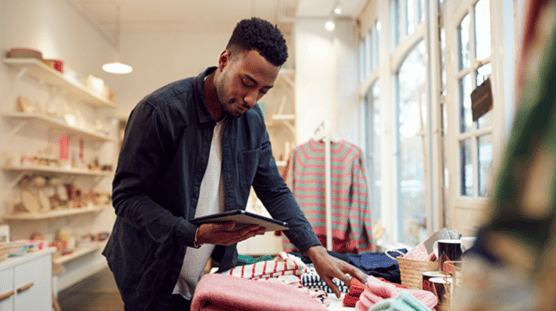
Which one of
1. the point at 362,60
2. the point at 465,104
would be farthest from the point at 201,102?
the point at 362,60

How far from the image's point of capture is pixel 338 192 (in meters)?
3.12

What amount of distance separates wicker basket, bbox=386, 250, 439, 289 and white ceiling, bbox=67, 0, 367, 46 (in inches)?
133

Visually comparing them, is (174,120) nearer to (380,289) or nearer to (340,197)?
(380,289)

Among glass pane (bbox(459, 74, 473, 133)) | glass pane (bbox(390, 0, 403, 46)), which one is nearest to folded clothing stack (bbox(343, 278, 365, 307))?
glass pane (bbox(459, 74, 473, 133))

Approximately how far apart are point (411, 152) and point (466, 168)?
1035 mm

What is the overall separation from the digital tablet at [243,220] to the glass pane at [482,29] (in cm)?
135

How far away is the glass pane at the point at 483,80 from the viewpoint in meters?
1.76

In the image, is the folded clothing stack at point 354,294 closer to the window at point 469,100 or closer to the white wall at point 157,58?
the window at point 469,100

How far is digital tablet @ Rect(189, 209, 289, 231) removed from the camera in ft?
2.83

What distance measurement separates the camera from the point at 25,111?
3.57m

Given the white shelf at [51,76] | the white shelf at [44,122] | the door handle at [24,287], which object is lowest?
the door handle at [24,287]

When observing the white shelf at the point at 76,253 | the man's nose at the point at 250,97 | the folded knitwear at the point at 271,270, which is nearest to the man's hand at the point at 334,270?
the folded knitwear at the point at 271,270

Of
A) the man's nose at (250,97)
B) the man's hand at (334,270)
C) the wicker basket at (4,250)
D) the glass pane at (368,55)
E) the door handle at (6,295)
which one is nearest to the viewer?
the man's hand at (334,270)

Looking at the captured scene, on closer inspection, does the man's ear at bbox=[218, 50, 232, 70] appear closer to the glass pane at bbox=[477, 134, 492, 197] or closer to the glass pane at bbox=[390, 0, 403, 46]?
the glass pane at bbox=[477, 134, 492, 197]
